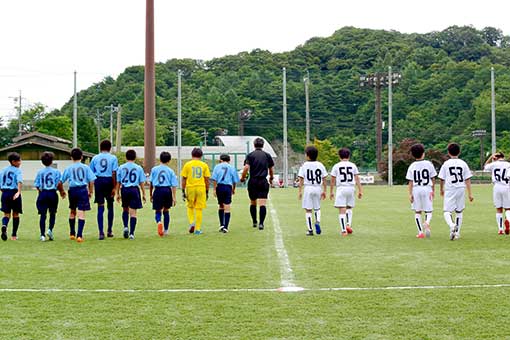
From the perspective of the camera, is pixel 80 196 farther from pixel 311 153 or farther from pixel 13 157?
pixel 311 153

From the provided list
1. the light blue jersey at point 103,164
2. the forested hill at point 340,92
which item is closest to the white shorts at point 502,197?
the light blue jersey at point 103,164

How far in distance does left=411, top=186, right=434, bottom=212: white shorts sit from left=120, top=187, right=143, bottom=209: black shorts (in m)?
5.45

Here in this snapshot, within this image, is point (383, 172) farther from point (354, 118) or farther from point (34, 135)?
point (34, 135)

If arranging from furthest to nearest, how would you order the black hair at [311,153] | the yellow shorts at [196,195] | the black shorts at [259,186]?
the black shorts at [259,186], the yellow shorts at [196,195], the black hair at [311,153]

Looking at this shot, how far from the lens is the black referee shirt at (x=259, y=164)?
14719mm

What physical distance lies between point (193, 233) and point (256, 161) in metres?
2.19

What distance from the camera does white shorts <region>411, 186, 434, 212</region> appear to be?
12.7m

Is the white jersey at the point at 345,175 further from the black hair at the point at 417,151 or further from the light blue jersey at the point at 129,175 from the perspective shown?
the light blue jersey at the point at 129,175

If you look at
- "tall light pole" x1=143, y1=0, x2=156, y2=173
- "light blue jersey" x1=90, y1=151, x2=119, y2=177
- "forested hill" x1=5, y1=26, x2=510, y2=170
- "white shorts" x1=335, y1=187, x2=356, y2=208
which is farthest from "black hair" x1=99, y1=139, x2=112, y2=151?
"forested hill" x1=5, y1=26, x2=510, y2=170

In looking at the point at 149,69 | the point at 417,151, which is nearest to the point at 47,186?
the point at 417,151

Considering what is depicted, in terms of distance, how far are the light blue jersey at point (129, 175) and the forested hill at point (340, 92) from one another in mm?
62223

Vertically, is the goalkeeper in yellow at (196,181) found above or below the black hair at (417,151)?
below

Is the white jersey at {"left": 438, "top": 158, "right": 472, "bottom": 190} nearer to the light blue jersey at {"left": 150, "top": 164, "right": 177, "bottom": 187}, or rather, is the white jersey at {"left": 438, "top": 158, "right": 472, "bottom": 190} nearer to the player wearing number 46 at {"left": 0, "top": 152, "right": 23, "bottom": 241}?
the light blue jersey at {"left": 150, "top": 164, "right": 177, "bottom": 187}

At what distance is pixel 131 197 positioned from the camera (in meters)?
13.1
